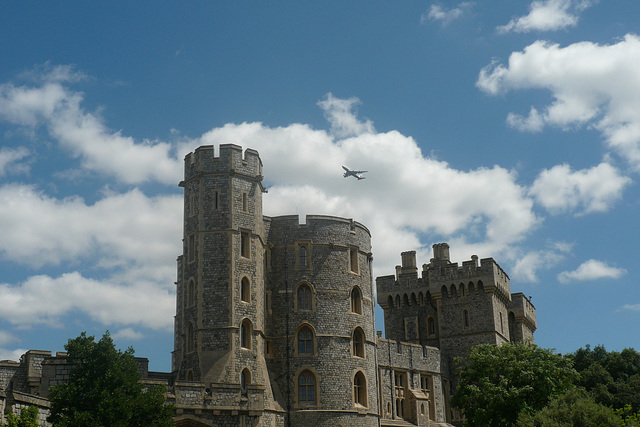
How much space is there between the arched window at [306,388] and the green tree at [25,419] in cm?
2027

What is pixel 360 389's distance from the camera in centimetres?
5041

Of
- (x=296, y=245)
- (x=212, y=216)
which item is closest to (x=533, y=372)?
(x=296, y=245)

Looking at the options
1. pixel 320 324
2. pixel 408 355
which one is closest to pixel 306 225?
pixel 320 324

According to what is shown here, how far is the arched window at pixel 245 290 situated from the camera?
1810 inches

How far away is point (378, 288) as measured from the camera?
70812mm

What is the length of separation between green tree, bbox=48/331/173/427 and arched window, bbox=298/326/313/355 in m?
13.5

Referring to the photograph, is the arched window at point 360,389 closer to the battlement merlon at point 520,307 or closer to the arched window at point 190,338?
the arched window at point 190,338

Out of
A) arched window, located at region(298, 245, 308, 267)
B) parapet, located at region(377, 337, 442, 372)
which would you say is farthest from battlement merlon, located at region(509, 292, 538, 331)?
arched window, located at region(298, 245, 308, 267)

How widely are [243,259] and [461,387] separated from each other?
15.8 metres

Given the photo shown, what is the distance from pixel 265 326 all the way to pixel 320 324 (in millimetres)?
3403

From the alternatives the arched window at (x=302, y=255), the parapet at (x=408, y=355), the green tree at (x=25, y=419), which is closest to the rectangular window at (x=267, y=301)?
the arched window at (x=302, y=255)

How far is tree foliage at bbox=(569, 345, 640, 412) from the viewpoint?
211ft

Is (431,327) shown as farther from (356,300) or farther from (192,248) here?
(192,248)

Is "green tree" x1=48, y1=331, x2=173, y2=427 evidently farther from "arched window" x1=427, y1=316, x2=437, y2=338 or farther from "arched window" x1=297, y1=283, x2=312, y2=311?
"arched window" x1=427, y1=316, x2=437, y2=338
